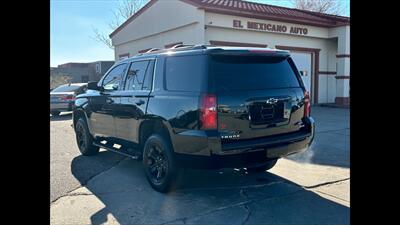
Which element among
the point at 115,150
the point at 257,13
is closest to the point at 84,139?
the point at 115,150

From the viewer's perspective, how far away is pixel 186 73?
4.78 metres

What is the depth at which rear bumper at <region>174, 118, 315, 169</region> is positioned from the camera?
4.27 metres

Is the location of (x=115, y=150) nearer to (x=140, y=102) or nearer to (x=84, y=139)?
(x=140, y=102)

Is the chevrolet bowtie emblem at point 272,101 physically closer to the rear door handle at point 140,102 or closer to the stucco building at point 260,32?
the rear door handle at point 140,102

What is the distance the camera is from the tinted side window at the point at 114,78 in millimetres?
6364

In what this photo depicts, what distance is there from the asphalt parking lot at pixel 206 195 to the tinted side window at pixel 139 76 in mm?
1481

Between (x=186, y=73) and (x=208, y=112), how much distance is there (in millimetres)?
758

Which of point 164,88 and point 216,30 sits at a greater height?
point 216,30

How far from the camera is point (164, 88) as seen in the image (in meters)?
5.05

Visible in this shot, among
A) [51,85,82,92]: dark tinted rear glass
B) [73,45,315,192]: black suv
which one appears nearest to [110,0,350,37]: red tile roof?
[51,85,82,92]: dark tinted rear glass

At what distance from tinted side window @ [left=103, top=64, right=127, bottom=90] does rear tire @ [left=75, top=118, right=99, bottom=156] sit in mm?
1127
